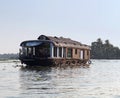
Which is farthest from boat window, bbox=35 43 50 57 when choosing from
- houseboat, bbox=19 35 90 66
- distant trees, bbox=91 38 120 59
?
distant trees, bbox=91 38 120 59

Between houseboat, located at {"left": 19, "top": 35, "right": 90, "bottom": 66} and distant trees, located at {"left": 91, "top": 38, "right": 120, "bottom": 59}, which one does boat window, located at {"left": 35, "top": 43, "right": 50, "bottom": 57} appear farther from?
distant trees, located at {"left": 91, "top": 38, "right": 120, "bottom": 59}

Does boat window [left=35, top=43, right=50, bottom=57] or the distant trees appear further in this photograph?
the distant trees

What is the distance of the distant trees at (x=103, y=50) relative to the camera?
605 feet

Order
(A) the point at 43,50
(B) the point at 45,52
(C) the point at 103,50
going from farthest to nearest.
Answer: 1. (C) the point at 103,50
2. (A) the point at 43,50
3. (B) the point at 45,52

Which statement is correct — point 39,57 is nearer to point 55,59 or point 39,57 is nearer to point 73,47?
point 55,59

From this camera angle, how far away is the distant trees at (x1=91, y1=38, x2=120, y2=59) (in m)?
184

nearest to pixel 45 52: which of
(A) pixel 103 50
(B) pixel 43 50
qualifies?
(B) pixel 43 50

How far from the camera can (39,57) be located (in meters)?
64.3

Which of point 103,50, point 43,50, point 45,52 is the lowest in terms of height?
point 45,52

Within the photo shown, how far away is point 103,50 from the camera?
186625 mm

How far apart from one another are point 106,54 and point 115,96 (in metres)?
166

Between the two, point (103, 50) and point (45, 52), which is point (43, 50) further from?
point (103, 50)

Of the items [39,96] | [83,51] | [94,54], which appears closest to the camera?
[39,96]

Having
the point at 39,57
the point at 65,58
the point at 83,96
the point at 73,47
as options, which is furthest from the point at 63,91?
the point at 73,47
